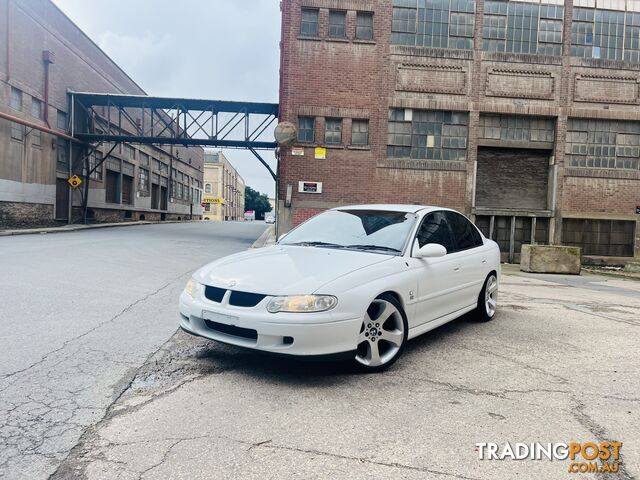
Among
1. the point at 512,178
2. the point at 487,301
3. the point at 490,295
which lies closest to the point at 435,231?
the point at 487,301

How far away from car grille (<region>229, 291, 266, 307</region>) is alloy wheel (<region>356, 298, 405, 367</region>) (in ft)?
2.84

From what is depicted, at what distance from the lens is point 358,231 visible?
492 cm

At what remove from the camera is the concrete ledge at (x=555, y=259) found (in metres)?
13.8

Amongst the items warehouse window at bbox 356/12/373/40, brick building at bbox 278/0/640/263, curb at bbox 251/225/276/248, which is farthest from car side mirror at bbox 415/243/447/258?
warehouse window at bbox 356/12/373/40

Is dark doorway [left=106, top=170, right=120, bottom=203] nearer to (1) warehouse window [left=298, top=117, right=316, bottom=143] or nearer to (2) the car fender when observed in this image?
(1) warehouse window [left=298, top=117, right=316, bottom=143]

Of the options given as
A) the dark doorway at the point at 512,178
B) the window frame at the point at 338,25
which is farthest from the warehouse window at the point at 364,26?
the dark doorway at the point at 512,178

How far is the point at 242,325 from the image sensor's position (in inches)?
→ 139

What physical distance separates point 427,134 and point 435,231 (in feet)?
47.1

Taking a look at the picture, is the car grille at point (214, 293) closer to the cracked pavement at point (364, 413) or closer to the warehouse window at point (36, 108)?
the cracked pavement at point (364, 413)

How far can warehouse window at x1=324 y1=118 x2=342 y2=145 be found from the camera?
18297mm

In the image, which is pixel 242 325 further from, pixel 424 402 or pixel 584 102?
pixel 584 102

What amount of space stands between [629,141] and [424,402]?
20.3 m

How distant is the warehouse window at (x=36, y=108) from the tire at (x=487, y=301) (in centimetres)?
2389

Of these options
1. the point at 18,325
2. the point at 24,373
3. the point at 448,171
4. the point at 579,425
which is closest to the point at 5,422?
the point at 24,373
